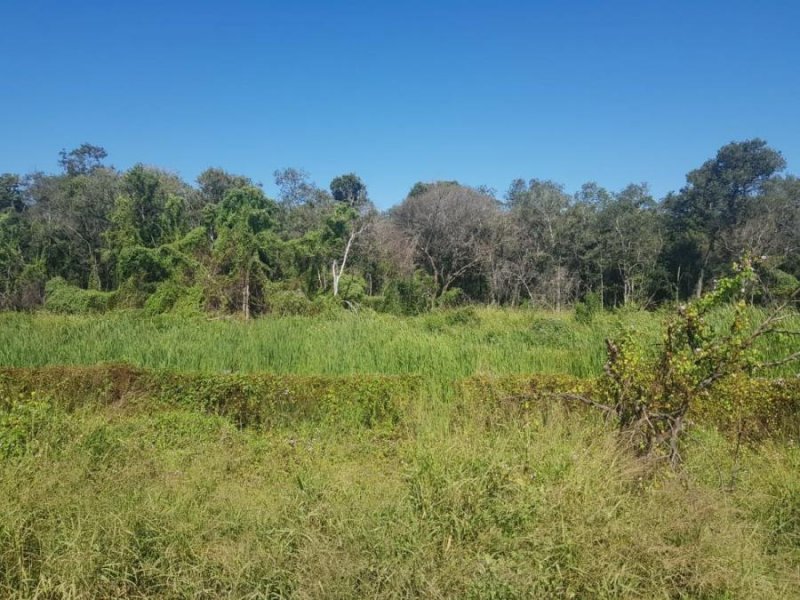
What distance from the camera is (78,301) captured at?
57.3ft

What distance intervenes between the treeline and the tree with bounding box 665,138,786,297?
49 mm

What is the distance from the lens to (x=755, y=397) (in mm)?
4938

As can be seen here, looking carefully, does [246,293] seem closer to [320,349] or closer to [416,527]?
[320,349]

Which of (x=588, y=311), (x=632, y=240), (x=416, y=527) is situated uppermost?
(x=632, y=240)

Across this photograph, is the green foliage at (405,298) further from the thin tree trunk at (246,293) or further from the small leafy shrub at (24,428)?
the small leafy shrub at (24,428)

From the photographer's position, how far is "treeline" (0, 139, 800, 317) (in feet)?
54.8

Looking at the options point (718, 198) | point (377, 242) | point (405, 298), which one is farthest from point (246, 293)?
point (718, 198)

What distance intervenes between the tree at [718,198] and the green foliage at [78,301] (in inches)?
799

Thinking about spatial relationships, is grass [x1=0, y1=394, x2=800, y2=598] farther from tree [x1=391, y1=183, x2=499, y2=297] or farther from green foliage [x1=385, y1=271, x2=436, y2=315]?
tree [x1=391, y1=183, x2=499, y2=297]

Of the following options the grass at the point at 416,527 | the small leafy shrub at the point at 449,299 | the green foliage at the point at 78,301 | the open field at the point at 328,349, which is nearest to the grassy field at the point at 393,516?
the grass at the point at 416,527

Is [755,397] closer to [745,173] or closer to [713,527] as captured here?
[713,527]

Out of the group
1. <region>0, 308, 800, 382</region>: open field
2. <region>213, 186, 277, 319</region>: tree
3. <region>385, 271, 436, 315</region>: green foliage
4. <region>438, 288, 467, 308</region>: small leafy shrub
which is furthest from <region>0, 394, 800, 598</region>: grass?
<region>438, 288, 467, 308</region>: small leafy shrub

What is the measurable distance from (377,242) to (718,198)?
13.1m

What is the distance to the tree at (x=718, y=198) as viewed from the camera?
781 inches
